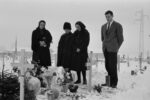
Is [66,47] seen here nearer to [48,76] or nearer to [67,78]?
[48,76]

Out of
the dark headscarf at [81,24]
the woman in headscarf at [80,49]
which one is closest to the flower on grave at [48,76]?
the woman in headscarf at [80,49]

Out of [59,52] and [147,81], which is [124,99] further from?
[59,52]

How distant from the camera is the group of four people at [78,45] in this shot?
10.4 metres

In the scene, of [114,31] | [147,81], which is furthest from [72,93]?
[114,31]

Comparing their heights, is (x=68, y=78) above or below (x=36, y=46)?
below

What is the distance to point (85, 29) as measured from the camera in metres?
11.3

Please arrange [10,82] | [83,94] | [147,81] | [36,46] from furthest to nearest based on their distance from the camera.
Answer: [36,46] < [83,94] < [147,81] < [10,82]

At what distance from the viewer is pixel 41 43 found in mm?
11008

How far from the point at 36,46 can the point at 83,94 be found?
8.99ft

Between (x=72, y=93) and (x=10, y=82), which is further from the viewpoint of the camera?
(x=72, y=93)

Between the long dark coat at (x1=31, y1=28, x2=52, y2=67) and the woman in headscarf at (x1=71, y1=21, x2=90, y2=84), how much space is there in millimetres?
735

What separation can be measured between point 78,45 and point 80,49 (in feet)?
0.42

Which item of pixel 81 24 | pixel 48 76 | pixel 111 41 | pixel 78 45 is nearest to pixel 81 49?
pixel 78 45

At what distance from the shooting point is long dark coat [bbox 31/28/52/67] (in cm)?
1097
